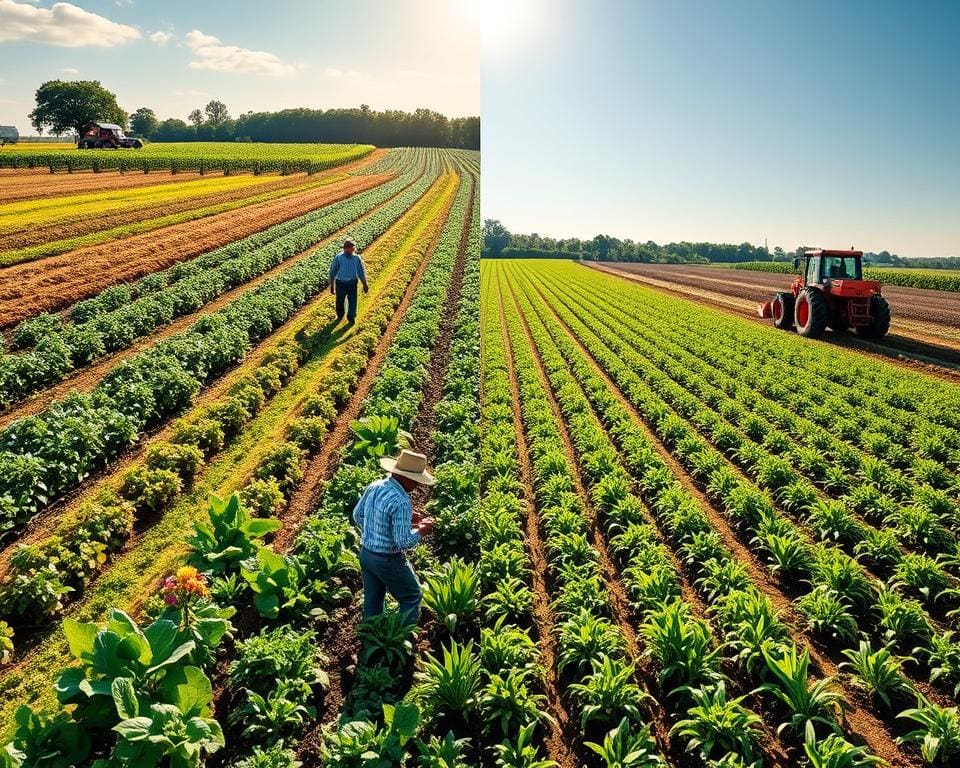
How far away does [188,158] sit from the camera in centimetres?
802

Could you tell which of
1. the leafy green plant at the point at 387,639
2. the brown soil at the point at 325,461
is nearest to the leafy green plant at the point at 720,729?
the leafy green plant at the point at 387,639

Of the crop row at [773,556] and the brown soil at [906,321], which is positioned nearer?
the crop row at [773,556]

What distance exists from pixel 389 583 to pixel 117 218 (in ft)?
19.2

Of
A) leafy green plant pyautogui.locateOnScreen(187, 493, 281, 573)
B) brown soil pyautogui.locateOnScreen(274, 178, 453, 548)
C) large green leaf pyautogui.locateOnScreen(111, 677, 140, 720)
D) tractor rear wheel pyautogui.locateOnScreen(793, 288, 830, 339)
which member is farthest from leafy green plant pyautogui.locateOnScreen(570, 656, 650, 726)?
tractor rear wheel pyautogui.locateOnScreen(793, 288, 830, 339)

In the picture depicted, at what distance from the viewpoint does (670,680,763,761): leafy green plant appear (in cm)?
428

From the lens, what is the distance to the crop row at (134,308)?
659 centimetres

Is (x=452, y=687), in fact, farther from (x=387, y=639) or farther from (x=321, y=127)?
(x=321, y=127)

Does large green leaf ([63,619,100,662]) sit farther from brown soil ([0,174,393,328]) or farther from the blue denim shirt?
the blue denim shirt

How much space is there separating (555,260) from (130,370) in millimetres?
70488

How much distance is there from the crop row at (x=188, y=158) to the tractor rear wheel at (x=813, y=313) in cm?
1510

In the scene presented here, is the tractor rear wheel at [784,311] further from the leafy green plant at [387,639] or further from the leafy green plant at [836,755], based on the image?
the leafy green plant at [387,639]

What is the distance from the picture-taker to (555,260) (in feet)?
248

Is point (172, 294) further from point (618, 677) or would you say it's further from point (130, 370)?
point (618, 677)

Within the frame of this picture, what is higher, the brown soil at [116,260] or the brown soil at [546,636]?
the brown soil at [116,260]
